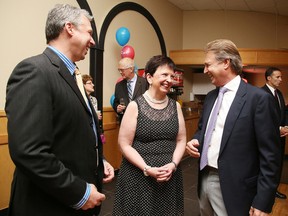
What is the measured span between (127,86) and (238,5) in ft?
14.6

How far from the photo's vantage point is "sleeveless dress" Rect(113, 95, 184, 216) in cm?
178

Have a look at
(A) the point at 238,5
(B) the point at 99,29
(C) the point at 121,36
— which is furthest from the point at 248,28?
(B) the point at 99,29

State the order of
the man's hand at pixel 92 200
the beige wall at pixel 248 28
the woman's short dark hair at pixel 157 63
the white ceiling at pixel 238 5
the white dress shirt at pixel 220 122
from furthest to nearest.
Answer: the beige wall at pixel 248 28
the white ceiling at pixel 238 5
the woman's short dark hair at pixel 157 63
the white dress shirt at pixel 220 122
the man's hand at pixel 92 200

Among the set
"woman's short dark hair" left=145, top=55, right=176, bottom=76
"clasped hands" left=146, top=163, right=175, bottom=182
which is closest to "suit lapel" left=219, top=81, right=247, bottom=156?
"clasped hands" left=146, top=163, right=175, bottom=182

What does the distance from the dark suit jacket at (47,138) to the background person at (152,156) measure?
24.2 inches

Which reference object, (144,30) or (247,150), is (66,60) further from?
(144,30)

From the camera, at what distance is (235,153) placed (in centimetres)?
149

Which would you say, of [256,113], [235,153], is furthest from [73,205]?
[256,113]

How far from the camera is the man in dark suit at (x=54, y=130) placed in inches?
38.1

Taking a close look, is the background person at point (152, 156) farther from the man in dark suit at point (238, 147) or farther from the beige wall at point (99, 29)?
the beige wall at point (99, 29)

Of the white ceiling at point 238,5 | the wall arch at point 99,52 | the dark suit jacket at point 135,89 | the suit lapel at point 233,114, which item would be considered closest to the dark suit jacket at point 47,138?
the suit lapel at point 233,114

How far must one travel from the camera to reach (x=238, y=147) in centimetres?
148

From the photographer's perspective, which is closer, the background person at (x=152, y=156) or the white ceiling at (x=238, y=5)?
the background person at (x=152, y=156)

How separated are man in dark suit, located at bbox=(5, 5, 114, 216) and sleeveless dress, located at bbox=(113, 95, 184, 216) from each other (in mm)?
514
